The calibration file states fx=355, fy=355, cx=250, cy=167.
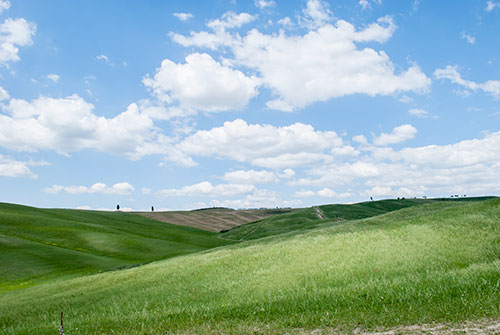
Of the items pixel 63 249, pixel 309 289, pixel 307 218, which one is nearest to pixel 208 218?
pixel 307 218

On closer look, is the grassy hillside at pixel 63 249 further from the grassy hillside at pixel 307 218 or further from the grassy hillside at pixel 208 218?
the grassy hillside at pixel 208 218

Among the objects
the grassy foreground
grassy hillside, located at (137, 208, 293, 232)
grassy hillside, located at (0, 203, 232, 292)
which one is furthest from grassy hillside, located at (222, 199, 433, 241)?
the grassy foreground

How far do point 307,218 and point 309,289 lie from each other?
10733 cm

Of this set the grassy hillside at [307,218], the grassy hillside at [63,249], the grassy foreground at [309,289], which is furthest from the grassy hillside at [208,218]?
the grassy foreground at [309,289]

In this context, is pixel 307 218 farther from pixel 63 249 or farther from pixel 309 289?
pixel 309 289

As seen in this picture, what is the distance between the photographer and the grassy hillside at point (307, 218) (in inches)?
4164

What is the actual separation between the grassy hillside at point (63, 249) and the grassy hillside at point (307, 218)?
77.0 ft

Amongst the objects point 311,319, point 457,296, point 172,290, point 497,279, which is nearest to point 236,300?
point 311,319

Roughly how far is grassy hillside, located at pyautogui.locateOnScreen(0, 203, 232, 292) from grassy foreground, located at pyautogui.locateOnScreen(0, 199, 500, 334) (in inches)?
645

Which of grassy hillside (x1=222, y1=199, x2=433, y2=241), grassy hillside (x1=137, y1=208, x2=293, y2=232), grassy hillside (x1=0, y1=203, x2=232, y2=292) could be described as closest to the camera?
grassy hillside (x1=0, y1=203, x2=232, y2=292)

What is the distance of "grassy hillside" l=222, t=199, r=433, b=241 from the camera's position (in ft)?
347

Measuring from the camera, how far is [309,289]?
731 inches

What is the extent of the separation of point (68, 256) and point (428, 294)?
5292cm

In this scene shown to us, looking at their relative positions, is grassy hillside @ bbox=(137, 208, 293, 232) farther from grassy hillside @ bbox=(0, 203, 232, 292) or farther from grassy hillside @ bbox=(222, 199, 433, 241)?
grassy hillside @ bbox=(0, 203, 232, 292)
